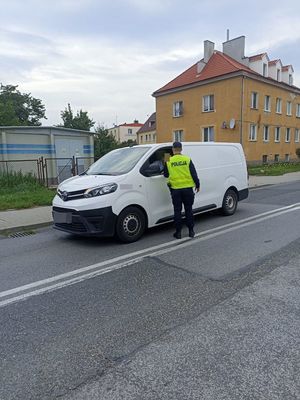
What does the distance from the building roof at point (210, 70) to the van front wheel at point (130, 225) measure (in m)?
24.4

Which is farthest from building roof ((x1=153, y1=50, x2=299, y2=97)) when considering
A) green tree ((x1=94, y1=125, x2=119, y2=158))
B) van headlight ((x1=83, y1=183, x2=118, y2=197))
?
van headlight ((x1=83, y1=183, x2=118, y2=197))

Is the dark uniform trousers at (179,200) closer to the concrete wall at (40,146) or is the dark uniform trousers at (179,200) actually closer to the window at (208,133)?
the concrete wall at (40,146)

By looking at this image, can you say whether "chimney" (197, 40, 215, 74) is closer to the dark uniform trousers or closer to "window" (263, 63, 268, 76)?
"window" (263, 63, 268, 76)

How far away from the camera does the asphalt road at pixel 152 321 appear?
7.50ft

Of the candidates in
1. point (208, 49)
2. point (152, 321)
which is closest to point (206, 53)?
point (208, 49)

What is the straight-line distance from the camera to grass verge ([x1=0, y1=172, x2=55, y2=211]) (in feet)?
32.5

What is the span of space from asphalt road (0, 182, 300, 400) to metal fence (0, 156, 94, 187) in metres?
9.81

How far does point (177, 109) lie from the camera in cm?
3238

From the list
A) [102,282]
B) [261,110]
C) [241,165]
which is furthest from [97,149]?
[102,282]

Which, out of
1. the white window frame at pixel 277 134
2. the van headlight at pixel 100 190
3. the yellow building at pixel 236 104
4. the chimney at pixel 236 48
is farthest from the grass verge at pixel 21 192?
the chimney at pixel 236 48

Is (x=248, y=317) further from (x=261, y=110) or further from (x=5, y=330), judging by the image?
(x=261, y=110)

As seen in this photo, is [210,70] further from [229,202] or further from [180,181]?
[180,181]

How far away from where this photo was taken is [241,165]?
8602 mm

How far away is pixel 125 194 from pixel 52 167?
450 inches
